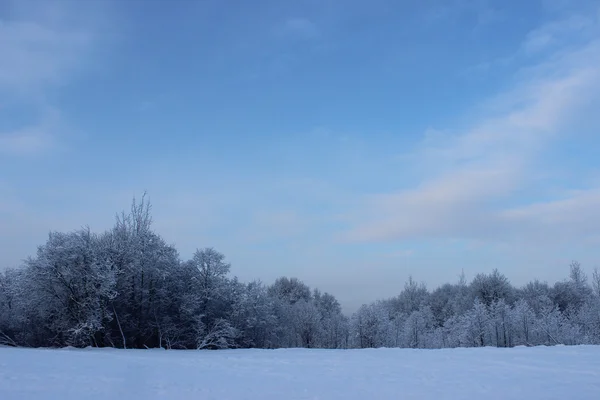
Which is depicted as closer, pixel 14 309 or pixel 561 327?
pixel 14 309

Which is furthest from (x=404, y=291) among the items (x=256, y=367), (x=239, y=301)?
(x=256, y=367)

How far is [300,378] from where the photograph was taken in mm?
13539

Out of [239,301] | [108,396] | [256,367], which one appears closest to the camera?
[108,396]

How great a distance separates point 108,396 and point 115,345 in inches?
813

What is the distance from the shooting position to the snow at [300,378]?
11102 mm

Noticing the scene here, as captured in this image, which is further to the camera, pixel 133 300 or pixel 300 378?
pixel 133 300

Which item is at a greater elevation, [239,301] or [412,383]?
[239,301]

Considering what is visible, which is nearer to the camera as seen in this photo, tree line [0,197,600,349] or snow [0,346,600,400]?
snow [0,346,600,400]

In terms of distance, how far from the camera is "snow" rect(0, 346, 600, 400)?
36.4 ft

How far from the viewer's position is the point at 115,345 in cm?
2912

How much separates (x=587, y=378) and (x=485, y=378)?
9.54 ft

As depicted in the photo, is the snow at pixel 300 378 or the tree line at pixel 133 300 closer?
the snow at pixel 300 378

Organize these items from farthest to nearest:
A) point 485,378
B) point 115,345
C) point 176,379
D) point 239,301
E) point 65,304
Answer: point 239,301
point 115,345
point 65,304
point 485,378
point 176,379

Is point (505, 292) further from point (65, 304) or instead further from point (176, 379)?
point (176, 379)
